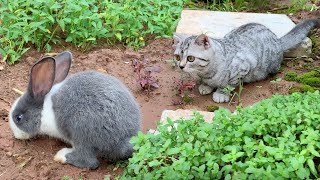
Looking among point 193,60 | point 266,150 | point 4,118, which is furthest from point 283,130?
point 4,118

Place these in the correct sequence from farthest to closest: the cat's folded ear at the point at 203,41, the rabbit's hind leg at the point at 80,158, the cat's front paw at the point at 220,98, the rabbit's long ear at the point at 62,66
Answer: the cat's front paw at the point at 220,98
the cat's folded ear at the point at 203,41
the rabbit's long ear at the point at 62,66
the rabbit's hind leg at the point at 80,158

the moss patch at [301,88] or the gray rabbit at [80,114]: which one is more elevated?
the gray rabbit at [80,114]

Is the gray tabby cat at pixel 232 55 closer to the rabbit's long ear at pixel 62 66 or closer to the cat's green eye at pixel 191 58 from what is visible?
the cat's green eye at pixel 191 58

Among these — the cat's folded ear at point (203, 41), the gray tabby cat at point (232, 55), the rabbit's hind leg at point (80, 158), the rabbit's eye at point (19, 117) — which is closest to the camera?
the rabbit's hind leg at point (80, 158)

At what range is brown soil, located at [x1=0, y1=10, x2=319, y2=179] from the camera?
450 cm

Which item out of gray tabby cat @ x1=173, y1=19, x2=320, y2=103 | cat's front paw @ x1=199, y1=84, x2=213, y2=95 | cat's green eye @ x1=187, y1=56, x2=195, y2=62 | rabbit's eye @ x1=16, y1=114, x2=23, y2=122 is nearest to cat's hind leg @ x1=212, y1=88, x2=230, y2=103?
gray tabby cat @ x1=173, y1=19, x2=320, y2=103

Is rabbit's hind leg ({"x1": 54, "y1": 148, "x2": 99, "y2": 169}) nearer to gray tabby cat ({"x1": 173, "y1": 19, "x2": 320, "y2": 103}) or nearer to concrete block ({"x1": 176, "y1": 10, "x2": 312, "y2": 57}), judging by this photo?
gray tabby cat ({"x1": 173, "y1": 19, "x2": 320, "y2": 103})

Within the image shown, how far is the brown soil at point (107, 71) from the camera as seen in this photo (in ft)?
14.8

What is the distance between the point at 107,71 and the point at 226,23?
1741mm

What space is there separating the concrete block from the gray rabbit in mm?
2204

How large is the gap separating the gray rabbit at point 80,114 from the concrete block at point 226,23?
7.23 ft

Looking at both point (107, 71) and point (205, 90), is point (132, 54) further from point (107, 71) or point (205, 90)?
point (205, 90)

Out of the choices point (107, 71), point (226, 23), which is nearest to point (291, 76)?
point (226, 23)

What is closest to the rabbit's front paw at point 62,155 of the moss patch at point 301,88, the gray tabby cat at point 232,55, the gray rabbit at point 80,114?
the gray rabbit at point 80,114
